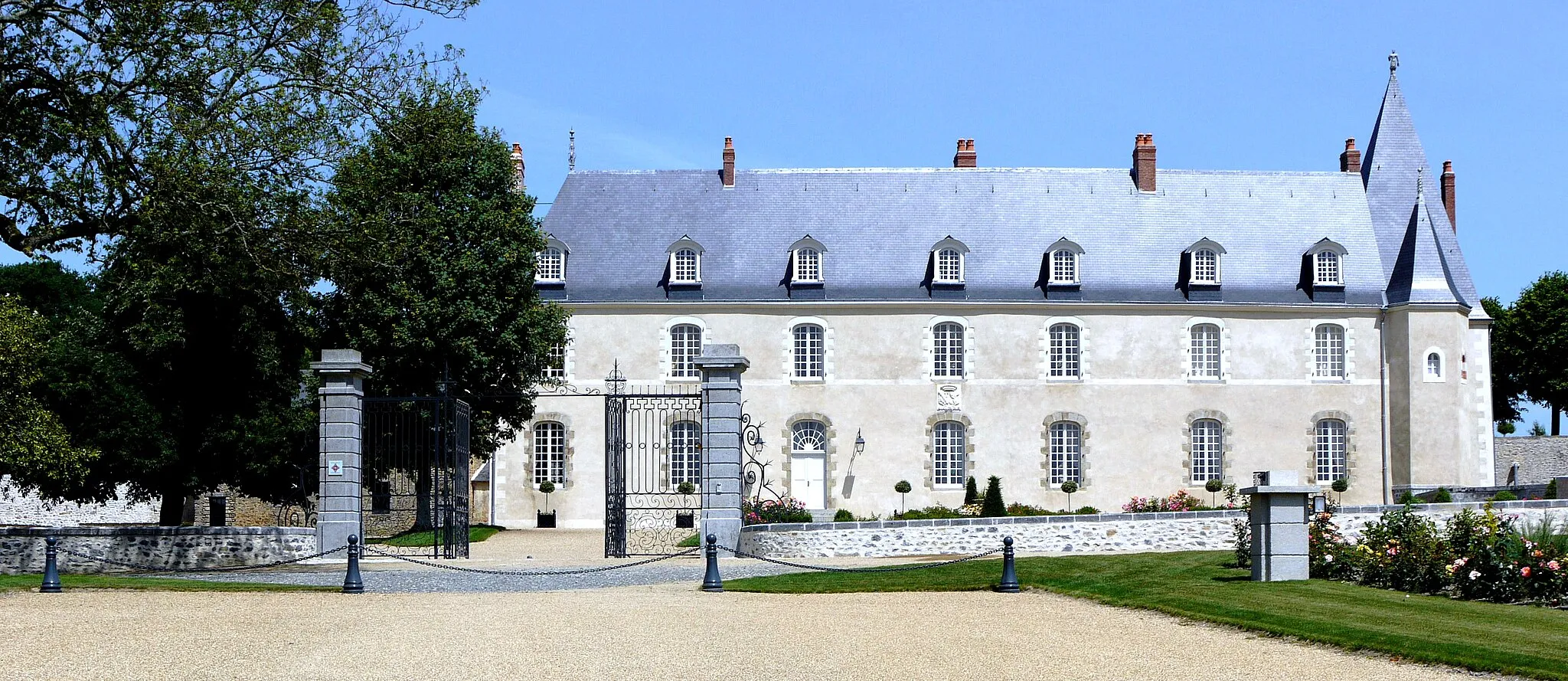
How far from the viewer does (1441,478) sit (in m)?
34.7

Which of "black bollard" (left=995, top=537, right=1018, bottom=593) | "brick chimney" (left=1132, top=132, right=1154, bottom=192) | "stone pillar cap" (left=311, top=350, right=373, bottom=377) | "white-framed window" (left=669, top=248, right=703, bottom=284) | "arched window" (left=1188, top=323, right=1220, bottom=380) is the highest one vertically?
"brick chimney" (left=1132, top=132, right=1154, bottom=192)

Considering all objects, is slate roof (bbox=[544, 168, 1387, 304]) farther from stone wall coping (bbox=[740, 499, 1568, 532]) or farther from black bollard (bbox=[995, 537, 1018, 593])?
black bollard (bbox=[995, 537, 1018, 593])

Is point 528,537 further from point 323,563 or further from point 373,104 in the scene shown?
point 373,104

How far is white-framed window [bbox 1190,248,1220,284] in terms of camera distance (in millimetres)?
36156

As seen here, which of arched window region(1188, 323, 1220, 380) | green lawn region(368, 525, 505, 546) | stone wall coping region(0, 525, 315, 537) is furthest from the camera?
arched window region(1188, 323, 1220, 380)

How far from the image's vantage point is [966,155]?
38562 mm

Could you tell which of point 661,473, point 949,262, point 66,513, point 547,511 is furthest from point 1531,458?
point 66,513

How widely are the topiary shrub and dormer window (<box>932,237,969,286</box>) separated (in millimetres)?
4951

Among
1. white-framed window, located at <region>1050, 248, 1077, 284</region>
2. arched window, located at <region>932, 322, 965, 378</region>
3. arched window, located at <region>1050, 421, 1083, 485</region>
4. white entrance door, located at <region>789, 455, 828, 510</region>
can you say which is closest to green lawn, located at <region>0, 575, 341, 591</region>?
white entrance door, located at <region>789, 455, 828, 510</region>

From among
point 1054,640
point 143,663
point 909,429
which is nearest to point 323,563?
point 143,663

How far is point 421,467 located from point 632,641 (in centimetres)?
1793

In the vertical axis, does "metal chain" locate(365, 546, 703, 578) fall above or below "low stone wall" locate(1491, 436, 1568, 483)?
below

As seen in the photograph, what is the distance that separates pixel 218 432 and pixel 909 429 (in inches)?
587

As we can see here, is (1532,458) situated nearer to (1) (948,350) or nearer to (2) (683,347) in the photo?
(1) (948,350)
